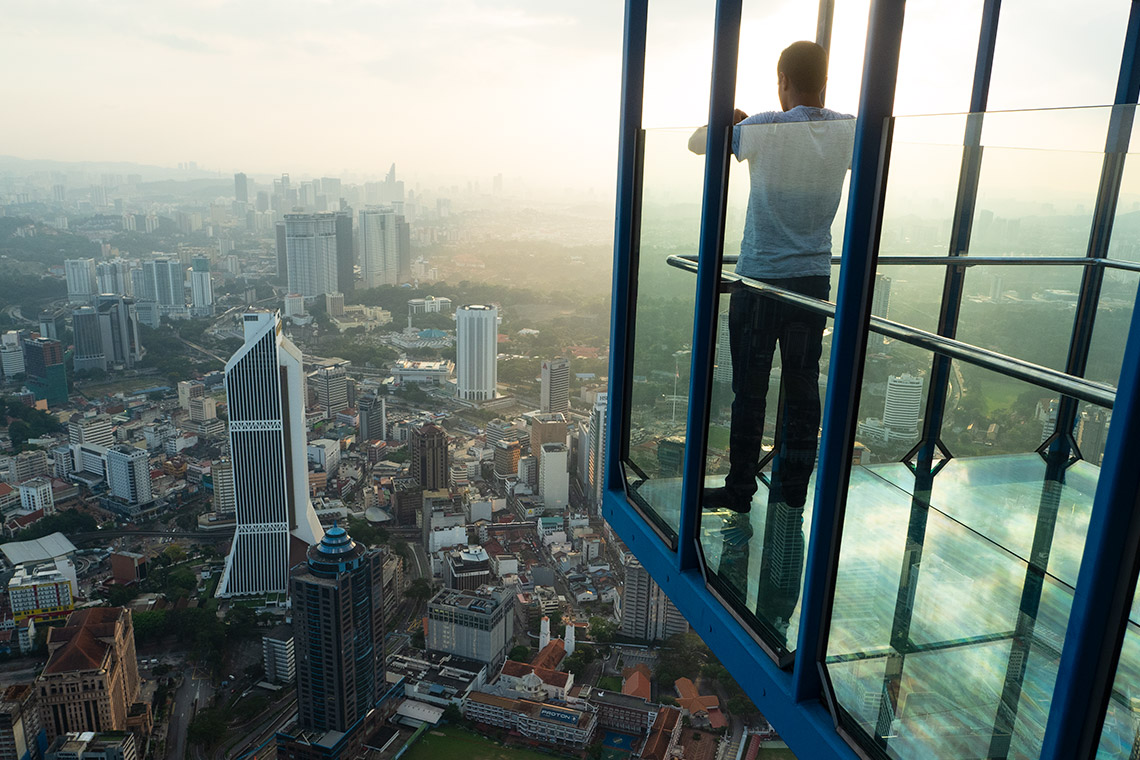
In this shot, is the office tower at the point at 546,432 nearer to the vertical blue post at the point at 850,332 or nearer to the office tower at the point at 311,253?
the office tower at the point at 311,253

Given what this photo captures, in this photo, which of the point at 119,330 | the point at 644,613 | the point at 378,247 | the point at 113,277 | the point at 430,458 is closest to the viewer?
the point at 644,613

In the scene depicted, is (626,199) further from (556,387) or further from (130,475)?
(556,387)

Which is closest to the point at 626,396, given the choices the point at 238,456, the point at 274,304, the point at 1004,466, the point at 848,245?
the point at 1004,466

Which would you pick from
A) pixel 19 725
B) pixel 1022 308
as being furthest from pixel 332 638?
pixel 1022 308

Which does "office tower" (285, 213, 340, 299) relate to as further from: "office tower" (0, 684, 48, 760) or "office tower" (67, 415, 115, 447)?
"office tower" (0, 684, 48, 760)

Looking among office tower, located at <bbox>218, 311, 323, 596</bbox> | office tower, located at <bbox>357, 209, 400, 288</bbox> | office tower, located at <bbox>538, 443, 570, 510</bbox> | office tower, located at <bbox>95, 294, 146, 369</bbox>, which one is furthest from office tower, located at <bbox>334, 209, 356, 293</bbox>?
office tower, located at <bbox>218, 311, 323, 596</bbox>

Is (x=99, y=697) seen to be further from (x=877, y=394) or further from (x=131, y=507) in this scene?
(x=877, y=394)
